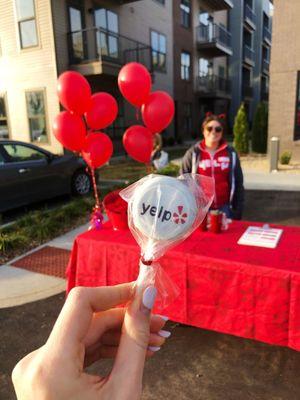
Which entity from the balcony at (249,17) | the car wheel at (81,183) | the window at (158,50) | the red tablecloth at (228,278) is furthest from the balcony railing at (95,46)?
the balcony at (249,17)

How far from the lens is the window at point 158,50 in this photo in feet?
56.9

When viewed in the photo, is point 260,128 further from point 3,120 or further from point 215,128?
point 215,128

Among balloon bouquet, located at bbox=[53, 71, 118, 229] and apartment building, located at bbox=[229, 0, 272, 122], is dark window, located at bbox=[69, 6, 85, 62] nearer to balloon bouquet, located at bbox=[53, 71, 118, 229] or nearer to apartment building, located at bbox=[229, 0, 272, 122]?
balloon bouquet, located at bbox=[53, 71, 118, 229]

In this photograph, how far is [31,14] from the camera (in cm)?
1262

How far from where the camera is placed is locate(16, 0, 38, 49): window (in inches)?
497

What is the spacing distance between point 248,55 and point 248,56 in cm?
8

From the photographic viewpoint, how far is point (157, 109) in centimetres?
434

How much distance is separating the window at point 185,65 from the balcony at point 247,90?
9.89 m

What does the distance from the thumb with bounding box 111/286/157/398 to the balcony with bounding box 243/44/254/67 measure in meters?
31.0

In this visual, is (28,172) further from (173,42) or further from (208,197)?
(173,42)

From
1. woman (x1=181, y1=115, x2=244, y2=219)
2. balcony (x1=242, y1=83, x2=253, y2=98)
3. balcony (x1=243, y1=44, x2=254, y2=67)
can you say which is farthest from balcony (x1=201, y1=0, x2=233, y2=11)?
woman (x1=181, y1=115, x2=244, y2=219)

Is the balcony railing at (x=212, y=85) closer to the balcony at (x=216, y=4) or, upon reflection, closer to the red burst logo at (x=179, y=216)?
the balcony at (x=216, y=4)

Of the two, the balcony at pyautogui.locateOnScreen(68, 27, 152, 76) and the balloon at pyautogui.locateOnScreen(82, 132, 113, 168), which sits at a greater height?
the balcony at pyautogui.locateOnScreen(68, 27, 152, 76)

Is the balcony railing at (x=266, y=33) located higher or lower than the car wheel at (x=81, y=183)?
higher
